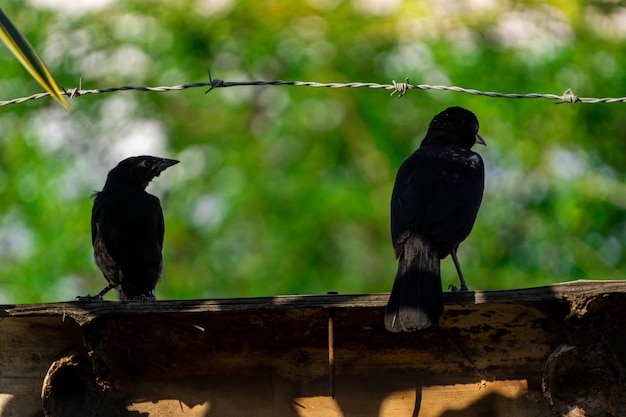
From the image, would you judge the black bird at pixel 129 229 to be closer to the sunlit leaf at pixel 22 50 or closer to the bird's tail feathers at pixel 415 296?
the bird's tail feathers at pixel 415 296

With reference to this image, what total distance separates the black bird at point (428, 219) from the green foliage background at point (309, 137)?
4892 mm

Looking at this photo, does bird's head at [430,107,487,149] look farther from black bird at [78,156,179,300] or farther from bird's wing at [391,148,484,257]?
black bird at [78,156,179,300]

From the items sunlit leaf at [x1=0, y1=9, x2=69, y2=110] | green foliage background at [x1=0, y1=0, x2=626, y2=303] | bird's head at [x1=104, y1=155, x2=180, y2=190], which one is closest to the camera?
sunlit leaf at [x1=0, y1=9, x2=69, y2=110]

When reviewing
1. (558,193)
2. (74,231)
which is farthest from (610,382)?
(74,231)

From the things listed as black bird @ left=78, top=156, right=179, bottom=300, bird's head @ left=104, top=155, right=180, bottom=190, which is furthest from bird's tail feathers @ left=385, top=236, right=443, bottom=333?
bird's head @ left=104, top=155, right=180, bottom=190

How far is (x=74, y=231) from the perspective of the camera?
11.2 metres

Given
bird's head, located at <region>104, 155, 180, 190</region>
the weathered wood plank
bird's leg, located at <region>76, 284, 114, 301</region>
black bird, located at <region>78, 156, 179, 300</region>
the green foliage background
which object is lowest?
the weathered wood plank

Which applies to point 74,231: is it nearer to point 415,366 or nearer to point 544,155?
point 544,155

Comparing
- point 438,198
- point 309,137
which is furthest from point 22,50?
point 309,137

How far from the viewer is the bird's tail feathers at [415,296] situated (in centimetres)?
399

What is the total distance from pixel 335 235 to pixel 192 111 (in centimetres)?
254

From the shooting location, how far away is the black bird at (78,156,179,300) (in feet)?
21.3

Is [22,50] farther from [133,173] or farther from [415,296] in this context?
[133,173]

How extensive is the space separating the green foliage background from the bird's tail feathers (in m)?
6.05
